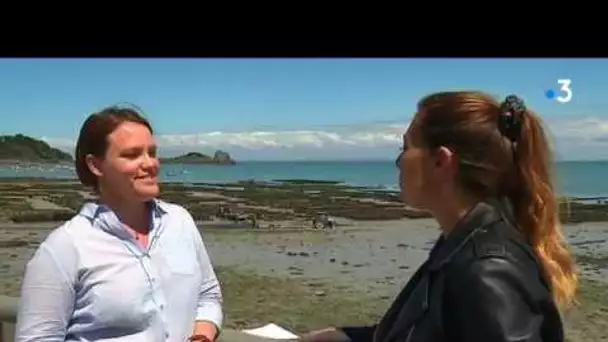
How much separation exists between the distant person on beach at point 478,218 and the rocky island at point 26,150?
216cm

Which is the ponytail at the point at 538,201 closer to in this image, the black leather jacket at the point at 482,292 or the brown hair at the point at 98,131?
the black leather jacket at the point at 482,292

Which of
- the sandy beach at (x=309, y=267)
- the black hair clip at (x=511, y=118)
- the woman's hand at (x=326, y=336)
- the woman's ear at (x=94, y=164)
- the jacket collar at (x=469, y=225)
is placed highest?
the black hair clip at (x=511, y=118)

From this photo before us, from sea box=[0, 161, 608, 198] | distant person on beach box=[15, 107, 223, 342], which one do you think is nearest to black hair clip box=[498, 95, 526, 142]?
distant person on beach box=[15, 107, 223, 342]

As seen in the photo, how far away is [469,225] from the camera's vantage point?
2.87 ft

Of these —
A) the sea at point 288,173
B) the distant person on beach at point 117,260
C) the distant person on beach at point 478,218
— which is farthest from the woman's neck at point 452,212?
the sea at point 288,173

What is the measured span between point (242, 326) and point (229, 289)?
20 centimetres

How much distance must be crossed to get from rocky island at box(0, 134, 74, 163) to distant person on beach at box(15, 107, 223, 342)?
5.23ft

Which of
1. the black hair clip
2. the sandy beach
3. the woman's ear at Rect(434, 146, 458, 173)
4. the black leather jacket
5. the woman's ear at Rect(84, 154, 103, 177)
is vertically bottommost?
the sandy beach

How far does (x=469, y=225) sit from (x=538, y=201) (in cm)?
10

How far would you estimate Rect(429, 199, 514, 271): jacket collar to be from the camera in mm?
859

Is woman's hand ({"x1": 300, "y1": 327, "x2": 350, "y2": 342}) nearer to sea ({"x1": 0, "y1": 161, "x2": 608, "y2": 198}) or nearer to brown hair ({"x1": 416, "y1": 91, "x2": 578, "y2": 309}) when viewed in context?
brown hair ({"x1": 416, "y1": 91, "x2": 578, "y2": 309})

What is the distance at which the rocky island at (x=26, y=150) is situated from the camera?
292cm
